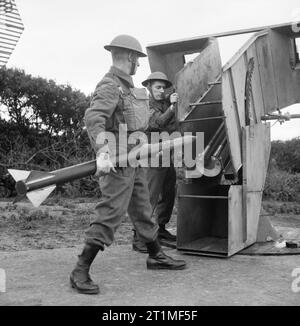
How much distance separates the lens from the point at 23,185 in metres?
3.78

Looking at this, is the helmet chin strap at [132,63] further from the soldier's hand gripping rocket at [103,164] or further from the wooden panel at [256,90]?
the wooden panel at [256,90]

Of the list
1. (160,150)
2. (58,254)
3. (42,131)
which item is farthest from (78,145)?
(160,150)

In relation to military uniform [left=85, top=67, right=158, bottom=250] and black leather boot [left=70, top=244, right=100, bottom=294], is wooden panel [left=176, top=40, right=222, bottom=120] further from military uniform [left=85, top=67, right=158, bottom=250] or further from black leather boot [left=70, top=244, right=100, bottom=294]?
black leather boot [left=70, top=244, right=100, bottom=294]

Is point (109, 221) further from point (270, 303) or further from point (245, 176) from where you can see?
point (245, 176)

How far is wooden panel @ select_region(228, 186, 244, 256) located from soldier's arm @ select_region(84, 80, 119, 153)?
158 cm

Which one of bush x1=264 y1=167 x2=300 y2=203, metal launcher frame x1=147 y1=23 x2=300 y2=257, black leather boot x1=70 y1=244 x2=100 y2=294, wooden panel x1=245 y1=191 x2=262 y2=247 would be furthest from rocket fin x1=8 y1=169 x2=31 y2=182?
bush x1=264 y1=167 x2=300 y2=203

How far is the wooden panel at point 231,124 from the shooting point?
189 inches

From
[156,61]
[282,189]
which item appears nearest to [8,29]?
[156,61]

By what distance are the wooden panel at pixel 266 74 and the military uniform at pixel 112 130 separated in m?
2.10

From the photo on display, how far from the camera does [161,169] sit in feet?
18.8

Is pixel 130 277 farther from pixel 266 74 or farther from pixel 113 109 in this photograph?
pixel 266 74

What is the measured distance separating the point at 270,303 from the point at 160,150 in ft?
4.96

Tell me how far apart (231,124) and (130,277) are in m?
1.74

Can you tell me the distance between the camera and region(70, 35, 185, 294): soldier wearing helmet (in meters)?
3.93
